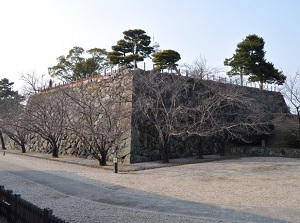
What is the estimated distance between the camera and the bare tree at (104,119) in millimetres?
15586

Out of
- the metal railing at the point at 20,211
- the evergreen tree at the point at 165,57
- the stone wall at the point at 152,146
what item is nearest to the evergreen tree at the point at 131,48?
the evergreen tree at the point at 165,57

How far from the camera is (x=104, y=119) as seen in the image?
53.3 feet

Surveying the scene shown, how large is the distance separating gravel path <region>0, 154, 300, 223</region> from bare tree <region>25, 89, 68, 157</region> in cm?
761

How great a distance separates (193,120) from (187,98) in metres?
1.66

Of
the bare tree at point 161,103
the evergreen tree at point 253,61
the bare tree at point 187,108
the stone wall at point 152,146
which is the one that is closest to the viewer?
the bare tree at point 161,103

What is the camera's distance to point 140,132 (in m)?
18.1

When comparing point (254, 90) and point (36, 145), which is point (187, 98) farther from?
point (36, 145)

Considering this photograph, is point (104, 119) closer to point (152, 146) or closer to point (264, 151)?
point (152, 146)

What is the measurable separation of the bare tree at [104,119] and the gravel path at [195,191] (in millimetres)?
2981

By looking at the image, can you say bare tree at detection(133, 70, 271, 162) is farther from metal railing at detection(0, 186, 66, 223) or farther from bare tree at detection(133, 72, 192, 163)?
metal railing at detection(0, 186, 66, 223)

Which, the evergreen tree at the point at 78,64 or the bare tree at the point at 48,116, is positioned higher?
the evergreen tree at the point at 78,64

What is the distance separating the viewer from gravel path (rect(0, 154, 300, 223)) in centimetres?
655

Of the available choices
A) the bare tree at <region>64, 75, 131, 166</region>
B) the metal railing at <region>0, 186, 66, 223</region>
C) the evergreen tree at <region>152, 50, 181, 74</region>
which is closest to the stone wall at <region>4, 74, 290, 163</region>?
the bare tree at <region>64, 75, 131, 166</region>

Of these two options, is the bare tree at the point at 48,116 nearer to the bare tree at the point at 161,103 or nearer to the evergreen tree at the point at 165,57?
the bare tree at the point at 161,103
